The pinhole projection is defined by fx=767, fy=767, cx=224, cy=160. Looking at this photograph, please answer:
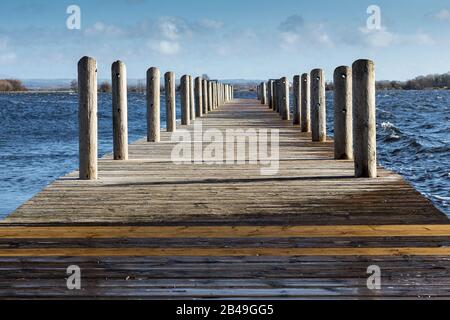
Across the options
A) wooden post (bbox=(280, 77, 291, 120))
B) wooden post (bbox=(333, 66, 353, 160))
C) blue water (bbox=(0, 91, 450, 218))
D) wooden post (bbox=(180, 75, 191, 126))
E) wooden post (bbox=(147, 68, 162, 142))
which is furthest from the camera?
wooden post (bbox=(280, 77, 291, 120))

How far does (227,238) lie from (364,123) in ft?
11.7

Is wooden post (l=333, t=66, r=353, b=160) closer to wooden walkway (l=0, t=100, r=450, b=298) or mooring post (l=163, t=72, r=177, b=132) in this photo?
wooden walkway (l=0, t=100, r=450, b=298)

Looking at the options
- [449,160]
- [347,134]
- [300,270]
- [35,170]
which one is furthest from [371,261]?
[449,160]

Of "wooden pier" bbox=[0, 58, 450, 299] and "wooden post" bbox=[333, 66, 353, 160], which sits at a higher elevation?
"wooden post" bbox=[333, 66, 353, 160]

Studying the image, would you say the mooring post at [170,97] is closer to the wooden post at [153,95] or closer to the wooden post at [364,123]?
the wooden post at [153,95]

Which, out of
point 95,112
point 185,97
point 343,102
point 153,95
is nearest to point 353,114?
point 343,102

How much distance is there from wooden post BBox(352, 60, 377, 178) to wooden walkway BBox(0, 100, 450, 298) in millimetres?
236

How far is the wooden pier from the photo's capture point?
4629 millimetres

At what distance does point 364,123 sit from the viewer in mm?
8938

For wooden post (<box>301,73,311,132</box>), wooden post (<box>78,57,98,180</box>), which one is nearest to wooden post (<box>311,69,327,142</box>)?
wooden post (<box>301,73,311,132</box>)

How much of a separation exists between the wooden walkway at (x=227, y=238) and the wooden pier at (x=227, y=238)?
0.04 ft

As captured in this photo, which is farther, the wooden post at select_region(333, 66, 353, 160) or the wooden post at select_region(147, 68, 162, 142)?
the wooden post at select_region(147, 68, 162, 142)

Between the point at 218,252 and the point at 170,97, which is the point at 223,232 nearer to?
the point at 218,252
